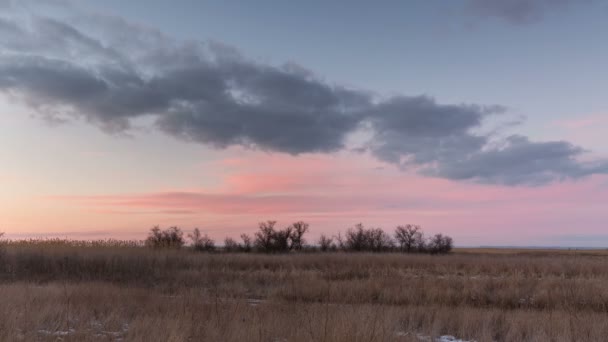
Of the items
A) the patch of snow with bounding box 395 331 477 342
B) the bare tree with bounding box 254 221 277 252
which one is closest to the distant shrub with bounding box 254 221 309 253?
the bare tree with bounding box 254 221 277 252

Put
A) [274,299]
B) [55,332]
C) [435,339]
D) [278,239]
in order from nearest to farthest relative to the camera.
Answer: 1. [55,332]
2. [435,339]
3. [274,299]
4. [278,239]

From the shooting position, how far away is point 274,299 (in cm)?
1641

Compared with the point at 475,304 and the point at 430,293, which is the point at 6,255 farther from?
the point at 475,304

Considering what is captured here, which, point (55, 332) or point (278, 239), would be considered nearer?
point (55, 332)

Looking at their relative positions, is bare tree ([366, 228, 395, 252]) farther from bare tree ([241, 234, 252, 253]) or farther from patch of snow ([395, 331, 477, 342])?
patch of snow ([395, 331, 477, 342])

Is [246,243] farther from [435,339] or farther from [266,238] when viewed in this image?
[435,339]

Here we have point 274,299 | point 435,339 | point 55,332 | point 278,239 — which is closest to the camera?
point 55,332

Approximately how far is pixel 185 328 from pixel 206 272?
61.6 feet

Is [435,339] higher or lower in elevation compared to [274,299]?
higher

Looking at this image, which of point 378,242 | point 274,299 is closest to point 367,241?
point 378,242

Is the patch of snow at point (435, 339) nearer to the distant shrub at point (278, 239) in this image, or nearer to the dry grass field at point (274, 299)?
the dry grass field at point (274, 299)

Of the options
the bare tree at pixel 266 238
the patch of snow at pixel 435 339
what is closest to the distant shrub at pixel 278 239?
the bare tree at pixel 266 238

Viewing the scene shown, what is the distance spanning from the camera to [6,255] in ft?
85.9

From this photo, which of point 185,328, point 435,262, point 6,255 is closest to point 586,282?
point 435,262
